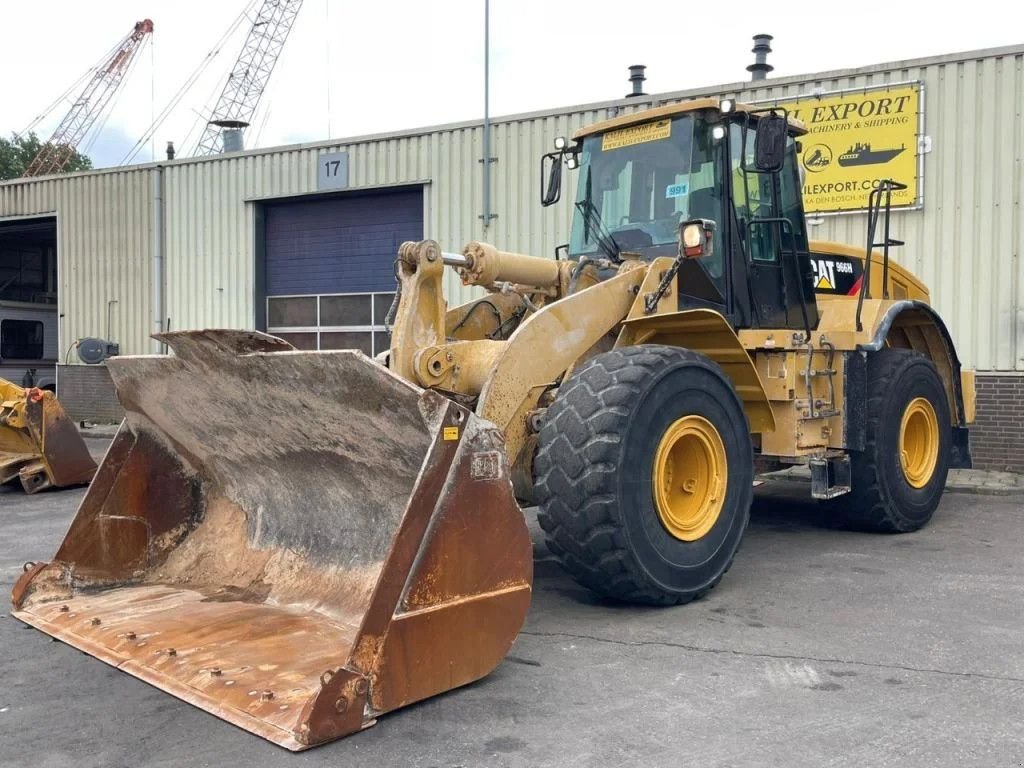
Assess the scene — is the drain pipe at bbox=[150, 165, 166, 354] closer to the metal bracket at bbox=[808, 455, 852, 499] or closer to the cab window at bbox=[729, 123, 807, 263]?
the cab window at bbox=[729, 123, 807, 263]

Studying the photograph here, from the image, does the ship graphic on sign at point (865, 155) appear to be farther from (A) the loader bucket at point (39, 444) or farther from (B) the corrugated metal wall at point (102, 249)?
(B) the corrugated metal wall at point (102, 249)

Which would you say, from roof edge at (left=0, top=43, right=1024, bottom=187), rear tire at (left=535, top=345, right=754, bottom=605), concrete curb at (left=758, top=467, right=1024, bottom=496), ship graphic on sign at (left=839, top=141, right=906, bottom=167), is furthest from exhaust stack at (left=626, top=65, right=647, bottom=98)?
rear tire at (left=535, top=345, right=754, bottom=605)

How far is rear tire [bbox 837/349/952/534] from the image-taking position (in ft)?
23.2

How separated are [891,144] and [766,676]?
8716 millimetres

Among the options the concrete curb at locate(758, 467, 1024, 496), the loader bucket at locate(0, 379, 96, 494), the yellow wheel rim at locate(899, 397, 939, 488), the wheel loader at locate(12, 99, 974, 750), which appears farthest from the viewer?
the loader bucket at locate(0, 379, 96, 494)

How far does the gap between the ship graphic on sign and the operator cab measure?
199 inches

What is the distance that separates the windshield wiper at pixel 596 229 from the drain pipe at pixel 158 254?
12.7m

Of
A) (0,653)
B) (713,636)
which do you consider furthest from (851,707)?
(0,653)

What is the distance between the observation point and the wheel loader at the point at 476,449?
3.85m

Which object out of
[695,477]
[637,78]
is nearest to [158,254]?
[637,78]

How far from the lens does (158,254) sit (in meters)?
17.6

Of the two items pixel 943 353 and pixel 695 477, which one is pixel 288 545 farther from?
pixel 943 353

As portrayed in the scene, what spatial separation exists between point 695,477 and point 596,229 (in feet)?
6.75

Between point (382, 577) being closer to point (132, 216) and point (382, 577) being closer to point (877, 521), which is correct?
point (877, 521)
